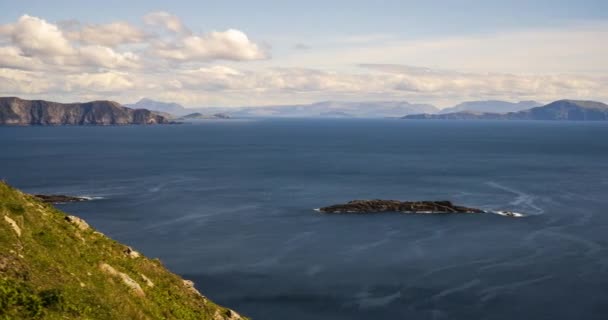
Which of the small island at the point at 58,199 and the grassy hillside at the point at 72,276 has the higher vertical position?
the grassy hillside at the point at 72,276

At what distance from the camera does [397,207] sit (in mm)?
108250

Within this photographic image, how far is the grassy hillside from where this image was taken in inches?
896

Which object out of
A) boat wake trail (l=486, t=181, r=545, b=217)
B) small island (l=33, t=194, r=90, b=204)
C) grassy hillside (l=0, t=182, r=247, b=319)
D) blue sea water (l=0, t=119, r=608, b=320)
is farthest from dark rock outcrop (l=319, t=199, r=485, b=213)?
grassy hillside (l=0, t=182, r=247, b=319)

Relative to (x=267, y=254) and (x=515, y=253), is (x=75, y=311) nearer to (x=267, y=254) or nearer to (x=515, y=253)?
(x=267, y=254)

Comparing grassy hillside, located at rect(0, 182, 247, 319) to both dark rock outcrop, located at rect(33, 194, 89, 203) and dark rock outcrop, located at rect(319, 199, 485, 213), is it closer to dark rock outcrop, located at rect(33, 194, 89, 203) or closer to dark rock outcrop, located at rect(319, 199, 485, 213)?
dark rock outcrop, located at rect(319, 199, 485, 213)

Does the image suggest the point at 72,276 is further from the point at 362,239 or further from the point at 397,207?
the point at 397,207

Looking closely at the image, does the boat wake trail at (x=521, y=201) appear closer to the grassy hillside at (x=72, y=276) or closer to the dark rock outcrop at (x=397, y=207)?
the dark rock outcrop at (x=397, y=207)

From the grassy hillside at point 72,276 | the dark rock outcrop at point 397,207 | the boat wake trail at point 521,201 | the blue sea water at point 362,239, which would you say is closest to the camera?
the grassy hillside at point 72,276

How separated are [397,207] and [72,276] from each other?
8632 centimetres

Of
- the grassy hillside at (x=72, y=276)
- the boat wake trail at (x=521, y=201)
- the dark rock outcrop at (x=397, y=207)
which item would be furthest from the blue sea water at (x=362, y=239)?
the grassy hillside at (x=72, y=276)

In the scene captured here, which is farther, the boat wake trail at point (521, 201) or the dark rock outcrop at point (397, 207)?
the dark rock outcrop at point (397, 207)

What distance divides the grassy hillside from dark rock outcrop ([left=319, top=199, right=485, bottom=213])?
70140 mm

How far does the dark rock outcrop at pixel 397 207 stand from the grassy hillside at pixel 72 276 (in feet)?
230

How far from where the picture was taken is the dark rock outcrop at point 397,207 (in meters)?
106
